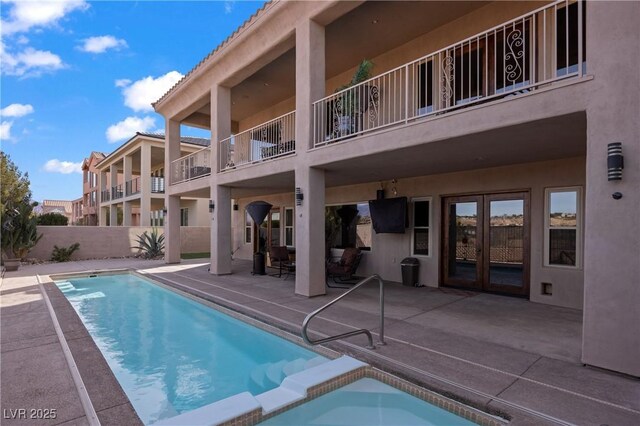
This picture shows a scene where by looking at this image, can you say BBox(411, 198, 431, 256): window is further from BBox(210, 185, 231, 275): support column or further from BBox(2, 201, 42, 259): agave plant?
BBox(2, 201, 42, 259): agave plant

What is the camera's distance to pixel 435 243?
9.47m

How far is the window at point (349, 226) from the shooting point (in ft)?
37.5

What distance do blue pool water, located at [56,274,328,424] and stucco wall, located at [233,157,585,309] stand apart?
3.37m

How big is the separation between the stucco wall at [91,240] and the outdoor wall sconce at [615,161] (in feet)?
67.0

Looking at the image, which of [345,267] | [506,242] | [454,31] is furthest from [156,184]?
[506,242]

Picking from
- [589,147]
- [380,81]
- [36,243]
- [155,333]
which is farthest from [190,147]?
[589,147]

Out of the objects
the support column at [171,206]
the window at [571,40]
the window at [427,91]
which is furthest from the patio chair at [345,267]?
the support column at [171,206]

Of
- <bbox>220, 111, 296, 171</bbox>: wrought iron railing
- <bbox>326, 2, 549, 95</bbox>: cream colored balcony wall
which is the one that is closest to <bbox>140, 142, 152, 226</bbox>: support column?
<bbox>220, 111, 296, 171</bbox>: wrought iron railing

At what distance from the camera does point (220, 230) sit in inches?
468

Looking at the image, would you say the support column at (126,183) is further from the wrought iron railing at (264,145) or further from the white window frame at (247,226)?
the wrought iron railing at (264,145)

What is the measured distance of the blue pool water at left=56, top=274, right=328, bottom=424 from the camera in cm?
449

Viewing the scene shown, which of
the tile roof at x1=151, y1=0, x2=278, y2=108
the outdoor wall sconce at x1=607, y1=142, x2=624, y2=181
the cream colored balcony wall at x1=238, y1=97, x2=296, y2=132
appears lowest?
the outdoor wall sconce at x1=607, y1=142, x2=624, y2=181

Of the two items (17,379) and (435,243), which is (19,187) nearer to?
(17,379)

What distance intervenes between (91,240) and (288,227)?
36.1ft
